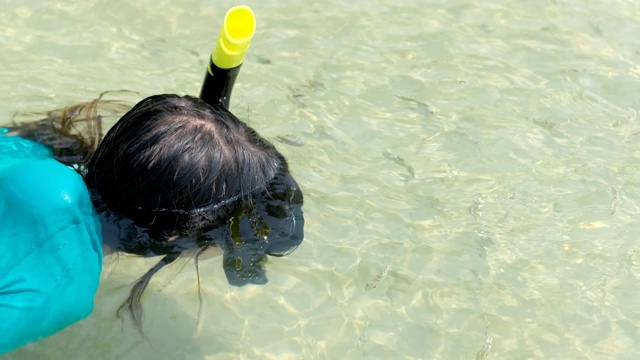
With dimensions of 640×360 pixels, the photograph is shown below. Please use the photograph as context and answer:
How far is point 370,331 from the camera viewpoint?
2.97 m

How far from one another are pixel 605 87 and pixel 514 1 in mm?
1022

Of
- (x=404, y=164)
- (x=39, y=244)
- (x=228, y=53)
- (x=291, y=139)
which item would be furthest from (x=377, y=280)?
(x=39, y=244)

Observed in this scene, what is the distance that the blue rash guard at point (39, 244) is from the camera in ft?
6.35

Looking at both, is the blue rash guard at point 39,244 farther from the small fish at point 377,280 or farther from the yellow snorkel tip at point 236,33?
the small fish at point 377,280

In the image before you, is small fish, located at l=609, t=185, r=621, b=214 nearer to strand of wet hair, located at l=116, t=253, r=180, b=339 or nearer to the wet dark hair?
the wet dark hair

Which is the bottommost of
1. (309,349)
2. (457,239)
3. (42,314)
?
(309,349)

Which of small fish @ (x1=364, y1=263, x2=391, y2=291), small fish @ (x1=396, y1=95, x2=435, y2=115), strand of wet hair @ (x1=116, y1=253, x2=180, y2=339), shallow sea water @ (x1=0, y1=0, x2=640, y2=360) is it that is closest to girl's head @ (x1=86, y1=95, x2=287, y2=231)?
strand of wet hair @ (x1=116, y1=253, x2=180, y2=339)

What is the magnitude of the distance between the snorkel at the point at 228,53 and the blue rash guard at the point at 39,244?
0.57 meters

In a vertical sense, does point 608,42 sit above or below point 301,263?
above

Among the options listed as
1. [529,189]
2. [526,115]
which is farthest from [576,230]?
[526,115]

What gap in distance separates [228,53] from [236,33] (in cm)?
6

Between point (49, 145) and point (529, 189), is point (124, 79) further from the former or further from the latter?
point (529, 189)

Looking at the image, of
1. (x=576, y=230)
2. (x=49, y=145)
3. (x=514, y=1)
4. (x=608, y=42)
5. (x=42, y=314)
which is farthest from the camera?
(x=514, y=1)

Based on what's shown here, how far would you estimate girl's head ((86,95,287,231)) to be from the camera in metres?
2.13
